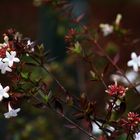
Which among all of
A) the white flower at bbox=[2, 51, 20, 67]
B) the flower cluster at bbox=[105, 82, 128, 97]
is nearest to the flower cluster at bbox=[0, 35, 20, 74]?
the white flower at bbox=[2, 51, 20, 67]

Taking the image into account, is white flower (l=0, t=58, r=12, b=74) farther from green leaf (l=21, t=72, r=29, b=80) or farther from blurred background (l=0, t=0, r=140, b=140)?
blurred background (l=0, t=0, r=140, b=140)

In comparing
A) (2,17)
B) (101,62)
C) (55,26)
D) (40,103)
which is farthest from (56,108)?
(2,17)

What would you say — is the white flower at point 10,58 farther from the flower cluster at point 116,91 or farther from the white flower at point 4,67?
the flower cluster at point 116,91

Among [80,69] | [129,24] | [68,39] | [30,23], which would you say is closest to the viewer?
[68,39]

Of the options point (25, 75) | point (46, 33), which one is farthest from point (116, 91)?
point (46, 33)

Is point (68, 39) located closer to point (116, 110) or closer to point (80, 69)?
point (116, 110)

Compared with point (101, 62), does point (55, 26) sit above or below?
above

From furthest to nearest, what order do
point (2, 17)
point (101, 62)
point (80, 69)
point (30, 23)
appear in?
point (30, 23), point (2, 17), point (80, 69), point (101, 62)

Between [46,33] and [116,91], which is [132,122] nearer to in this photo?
[116,91]

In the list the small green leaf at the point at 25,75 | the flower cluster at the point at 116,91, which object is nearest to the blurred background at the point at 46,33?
the small green leaf at the point at 25,75
